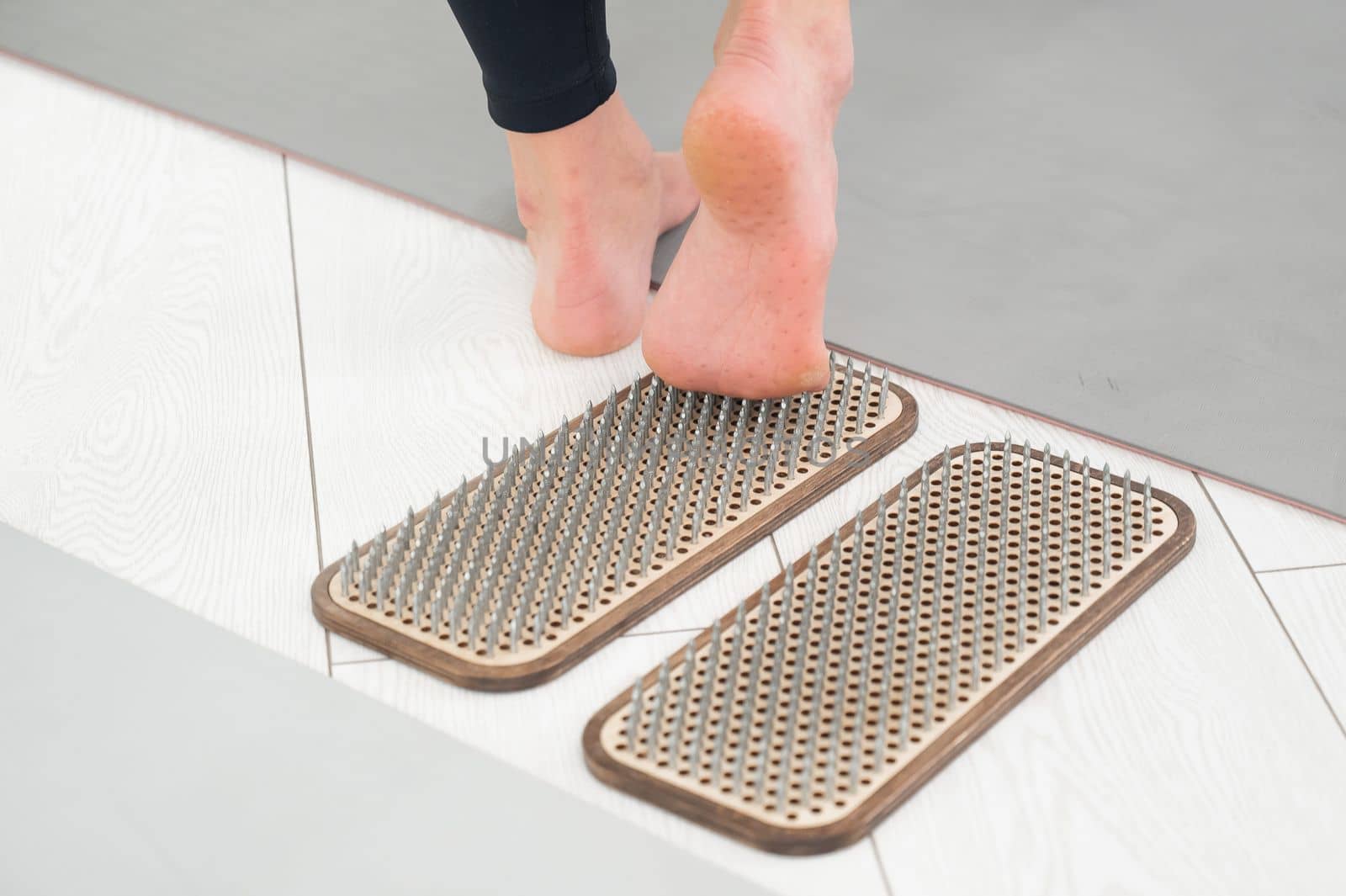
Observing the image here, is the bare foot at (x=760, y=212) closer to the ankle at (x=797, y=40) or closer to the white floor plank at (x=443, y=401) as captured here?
the ankle at (x=797, y=40)

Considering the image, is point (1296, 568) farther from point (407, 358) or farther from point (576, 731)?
point (407, 358)

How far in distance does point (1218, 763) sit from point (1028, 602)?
0.17 metres

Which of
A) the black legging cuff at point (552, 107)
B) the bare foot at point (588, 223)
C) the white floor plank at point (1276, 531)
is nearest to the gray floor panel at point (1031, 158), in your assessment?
the white floor plank at point (1276, 531)

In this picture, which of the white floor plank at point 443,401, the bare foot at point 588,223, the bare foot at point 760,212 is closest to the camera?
the white floor plank at point 443,401

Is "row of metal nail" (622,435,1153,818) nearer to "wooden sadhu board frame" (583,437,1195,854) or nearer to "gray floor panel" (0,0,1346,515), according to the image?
"wooden sadhu board frame" (583,437,1195,854)

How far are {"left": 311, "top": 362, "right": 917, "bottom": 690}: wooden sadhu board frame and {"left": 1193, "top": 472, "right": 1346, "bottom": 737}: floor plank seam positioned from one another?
0.79ft

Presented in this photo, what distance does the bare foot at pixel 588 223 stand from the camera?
1.30 metres

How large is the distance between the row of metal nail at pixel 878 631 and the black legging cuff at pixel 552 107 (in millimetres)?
420

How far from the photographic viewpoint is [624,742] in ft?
3.06

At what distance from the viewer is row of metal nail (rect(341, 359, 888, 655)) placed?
1.04 m

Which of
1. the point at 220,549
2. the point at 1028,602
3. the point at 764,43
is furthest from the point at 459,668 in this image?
the point at 764,43

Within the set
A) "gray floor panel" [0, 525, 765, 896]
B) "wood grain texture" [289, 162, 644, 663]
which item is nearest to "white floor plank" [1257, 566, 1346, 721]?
"gray floor panel" [0, 525, 765, 896]

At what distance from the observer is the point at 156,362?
1.36m

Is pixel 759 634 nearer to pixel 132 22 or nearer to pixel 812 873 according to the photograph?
pixel 812 873
